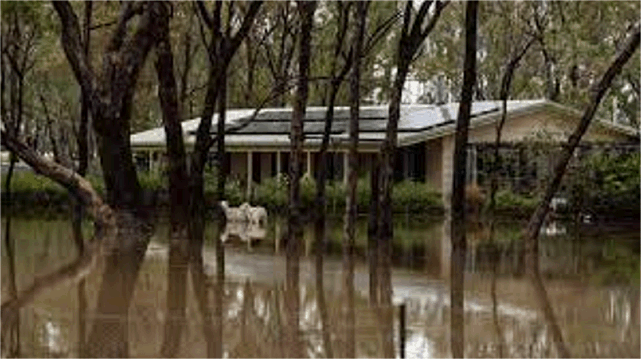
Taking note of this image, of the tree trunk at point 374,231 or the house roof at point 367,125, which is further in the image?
the house roof at point 367,125

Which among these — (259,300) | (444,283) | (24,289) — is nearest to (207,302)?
(259,300)

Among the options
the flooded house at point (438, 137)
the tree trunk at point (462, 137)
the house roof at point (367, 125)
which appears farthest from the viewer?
the house roof at point (367, 125)

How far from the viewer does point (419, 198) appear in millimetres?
37688

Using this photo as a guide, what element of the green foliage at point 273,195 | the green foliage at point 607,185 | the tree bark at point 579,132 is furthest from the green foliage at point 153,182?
the tree bark at point 579,132

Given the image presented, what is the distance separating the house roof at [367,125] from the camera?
1548 inches

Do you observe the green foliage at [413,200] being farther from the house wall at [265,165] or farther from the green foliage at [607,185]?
the house wall at [265,165]

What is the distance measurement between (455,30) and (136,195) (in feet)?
91.7

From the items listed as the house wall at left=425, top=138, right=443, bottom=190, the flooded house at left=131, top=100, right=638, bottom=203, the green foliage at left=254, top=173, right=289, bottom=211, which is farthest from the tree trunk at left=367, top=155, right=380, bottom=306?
the house wall at left=425, top=138, right=443, bottom=190

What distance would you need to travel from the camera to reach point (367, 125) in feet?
137

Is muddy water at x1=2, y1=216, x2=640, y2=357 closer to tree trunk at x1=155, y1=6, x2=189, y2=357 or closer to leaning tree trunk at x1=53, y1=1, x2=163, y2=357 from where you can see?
tree trunk at x1=155, y1=6, x2=189, y2=357

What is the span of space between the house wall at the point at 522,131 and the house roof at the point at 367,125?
16.8 inches

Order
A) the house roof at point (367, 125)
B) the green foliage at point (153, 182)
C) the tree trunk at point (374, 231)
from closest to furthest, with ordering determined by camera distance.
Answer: the tree trunk at point (374, 231) < the house roof at point (367, 125) < the green foliage at point (153, 182)

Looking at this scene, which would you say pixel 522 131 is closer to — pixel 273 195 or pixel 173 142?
pixel 273 195

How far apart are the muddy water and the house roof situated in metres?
13.0
